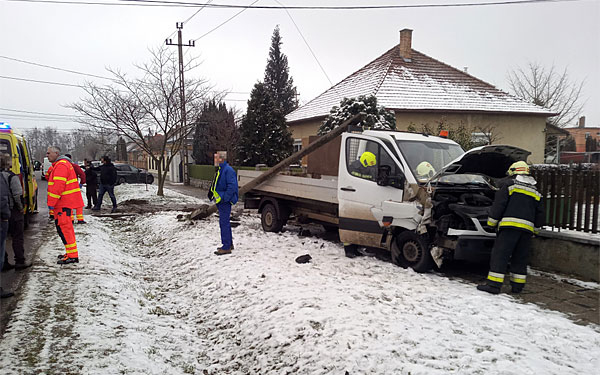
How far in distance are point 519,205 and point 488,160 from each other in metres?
1.28

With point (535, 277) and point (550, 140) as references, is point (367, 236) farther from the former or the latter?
point (550, 140)

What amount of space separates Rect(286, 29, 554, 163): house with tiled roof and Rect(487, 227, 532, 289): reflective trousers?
12087 mm

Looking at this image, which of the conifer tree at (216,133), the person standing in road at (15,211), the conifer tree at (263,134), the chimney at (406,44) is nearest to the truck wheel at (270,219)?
the person standing in road at (15,211)

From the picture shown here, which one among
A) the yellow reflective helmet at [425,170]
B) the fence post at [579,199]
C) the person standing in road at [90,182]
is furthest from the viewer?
the person standing in road at [90,182]

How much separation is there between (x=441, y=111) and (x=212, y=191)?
13435mm

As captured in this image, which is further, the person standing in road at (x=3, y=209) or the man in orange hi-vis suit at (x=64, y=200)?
the man in orange hi-vis suit at (x=64, y=200)

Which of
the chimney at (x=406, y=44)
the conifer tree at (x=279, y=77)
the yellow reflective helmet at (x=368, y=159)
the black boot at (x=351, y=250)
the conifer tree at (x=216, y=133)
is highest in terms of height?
the conifer tree at (x=279, y=77)

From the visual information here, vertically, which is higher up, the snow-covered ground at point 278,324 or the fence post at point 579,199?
the fence post at point 579,199

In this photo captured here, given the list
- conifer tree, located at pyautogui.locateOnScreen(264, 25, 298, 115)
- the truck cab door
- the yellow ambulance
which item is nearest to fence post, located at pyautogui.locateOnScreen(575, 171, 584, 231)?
the truck cab door

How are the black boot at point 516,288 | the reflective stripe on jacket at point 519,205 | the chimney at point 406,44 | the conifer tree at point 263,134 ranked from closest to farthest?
1. the reflective stripe on jacket at point 519,205
2. the black boot at point 516,288
3. the chimney at point 406,44
4. the conifer tree at point 263,134

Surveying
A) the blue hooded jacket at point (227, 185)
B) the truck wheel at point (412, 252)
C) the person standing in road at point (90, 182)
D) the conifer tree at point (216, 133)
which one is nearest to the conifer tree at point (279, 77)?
the conifer tree at point (216, 133)

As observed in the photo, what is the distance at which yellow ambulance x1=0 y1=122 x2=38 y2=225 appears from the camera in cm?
880

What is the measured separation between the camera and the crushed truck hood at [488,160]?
5906 millimetres

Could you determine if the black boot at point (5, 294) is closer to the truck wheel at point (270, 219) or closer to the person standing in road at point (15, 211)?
the person standing in road at point (15, 211)
